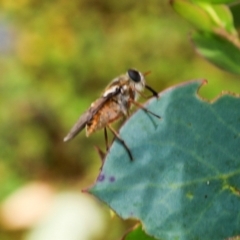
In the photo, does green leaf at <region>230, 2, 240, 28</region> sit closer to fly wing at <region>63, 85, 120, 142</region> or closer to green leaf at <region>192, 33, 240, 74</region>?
green leaf at <region>192, 33, 240, 74</region>

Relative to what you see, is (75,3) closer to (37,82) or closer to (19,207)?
(37,82)

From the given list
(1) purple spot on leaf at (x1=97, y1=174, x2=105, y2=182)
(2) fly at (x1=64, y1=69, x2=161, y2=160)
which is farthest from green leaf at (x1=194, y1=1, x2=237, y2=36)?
(1) purple spot on leaf at (x1=97, y1=174, x2=105, y2=182)

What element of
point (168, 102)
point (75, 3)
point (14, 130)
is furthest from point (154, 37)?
point (168, 102)

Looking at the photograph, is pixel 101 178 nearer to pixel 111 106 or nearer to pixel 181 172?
pixel 181 172

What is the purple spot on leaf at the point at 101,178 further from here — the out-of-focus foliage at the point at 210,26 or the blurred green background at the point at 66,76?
the blurred green background at the point at 66,76

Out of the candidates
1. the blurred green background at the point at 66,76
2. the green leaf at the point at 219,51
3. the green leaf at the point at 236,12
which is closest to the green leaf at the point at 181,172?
the green leaf at the point at 219,51
